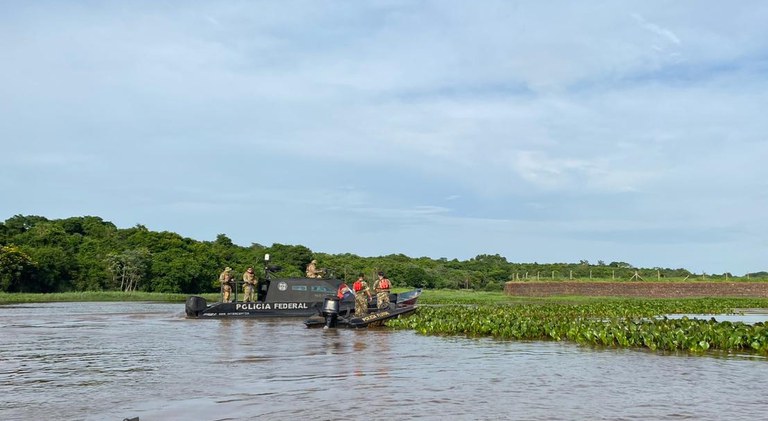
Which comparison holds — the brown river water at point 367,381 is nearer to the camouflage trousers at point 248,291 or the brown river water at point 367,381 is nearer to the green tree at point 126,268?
the camouflage trousers at point 248,291

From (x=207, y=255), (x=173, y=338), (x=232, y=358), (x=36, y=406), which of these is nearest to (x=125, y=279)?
(x=207, y=255)

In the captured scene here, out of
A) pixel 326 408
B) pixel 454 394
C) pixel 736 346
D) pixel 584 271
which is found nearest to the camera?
pixel 326 408

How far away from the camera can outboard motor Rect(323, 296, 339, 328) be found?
2628cm

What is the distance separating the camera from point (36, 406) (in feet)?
37.1

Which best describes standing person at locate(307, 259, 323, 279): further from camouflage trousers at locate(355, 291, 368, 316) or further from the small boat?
camouflage trousers at locate(355, 291, 368, 316)

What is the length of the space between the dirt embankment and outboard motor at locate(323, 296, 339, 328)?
4700cm

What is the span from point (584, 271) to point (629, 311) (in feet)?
278

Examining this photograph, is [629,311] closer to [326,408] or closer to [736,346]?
[736,346]

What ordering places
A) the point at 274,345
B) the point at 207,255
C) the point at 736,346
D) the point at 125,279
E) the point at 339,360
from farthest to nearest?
the point at 207,255 < the point at 125,279 < the point at 274,345 < the point at 736,346 < the point at 339,360

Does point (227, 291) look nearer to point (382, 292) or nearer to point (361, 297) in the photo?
Answer: point (382, 292)

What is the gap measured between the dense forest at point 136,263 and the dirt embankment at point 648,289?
14.6ft

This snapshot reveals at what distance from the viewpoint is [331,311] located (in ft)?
86.3

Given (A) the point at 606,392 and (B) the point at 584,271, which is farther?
(B) the point at 584,271

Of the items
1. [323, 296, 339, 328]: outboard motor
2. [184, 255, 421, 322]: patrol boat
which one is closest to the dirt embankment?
[184, 255, 421, 322]: patrol boat
